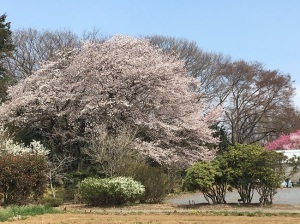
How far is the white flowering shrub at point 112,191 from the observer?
17672mm

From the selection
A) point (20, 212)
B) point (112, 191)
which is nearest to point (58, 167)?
point (112, 191)

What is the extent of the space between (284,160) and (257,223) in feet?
21.0

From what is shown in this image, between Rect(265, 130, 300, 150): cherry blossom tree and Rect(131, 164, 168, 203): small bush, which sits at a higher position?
Rect(265, 130, 300, 150): cherry blossom tree

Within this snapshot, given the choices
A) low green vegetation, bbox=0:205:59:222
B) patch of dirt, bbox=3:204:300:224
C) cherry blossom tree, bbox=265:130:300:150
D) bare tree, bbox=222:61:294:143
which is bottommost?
patch of dirt, bbox=3:204:300:224

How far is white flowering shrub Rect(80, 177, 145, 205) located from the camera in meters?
17.7

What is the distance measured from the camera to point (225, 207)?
52.5 feet

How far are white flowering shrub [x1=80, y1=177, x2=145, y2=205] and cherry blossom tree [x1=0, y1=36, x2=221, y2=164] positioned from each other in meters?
5.56

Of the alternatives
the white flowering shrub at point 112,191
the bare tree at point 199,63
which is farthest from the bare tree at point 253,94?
the white flowering shrub at point 112,191

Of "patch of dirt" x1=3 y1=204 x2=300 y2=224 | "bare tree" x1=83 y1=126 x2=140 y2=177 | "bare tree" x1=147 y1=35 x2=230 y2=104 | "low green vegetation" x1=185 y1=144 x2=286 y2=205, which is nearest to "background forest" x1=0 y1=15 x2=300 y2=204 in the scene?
"bare tree" x1=83 y1=126 x2=140 y2=177

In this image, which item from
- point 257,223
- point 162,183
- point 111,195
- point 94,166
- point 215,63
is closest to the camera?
point 257,223

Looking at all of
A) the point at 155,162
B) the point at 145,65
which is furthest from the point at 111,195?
the point at 145,65

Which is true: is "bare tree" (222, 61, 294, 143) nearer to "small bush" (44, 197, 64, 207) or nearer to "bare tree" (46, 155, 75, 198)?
"bare tree" (46, 155, 75, 198)

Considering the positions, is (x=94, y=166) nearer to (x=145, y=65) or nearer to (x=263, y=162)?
(x=145, y=65)

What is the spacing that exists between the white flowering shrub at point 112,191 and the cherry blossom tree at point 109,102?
5563 millimetres
